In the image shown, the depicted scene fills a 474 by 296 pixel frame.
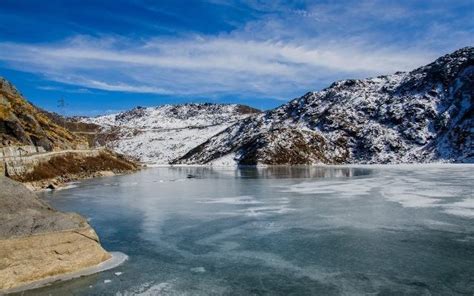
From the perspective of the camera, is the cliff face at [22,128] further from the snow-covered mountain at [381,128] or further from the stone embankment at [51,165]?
the snow-covered mountain at [381,128]

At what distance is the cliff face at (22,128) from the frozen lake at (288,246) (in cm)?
3868

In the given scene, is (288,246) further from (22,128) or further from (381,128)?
(381,128)

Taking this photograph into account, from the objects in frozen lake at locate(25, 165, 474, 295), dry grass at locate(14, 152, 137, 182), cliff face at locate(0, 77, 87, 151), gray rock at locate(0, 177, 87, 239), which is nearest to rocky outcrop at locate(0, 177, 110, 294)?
gray rock at locate(0, 177, 87, 239)

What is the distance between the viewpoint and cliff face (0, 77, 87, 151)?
71.4 meters

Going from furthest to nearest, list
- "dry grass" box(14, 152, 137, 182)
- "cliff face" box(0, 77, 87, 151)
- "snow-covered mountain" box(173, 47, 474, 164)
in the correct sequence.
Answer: "snow-covered mountain" box(173, 47, 474, 164), "cliff face" box(0, 77, 87, 151), "dry grass" box(14, 152, 137, 182)

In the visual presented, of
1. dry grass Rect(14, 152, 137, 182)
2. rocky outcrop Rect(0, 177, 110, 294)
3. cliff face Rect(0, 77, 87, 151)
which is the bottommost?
rocky outcrop Rect(0, 177, 110, 294)

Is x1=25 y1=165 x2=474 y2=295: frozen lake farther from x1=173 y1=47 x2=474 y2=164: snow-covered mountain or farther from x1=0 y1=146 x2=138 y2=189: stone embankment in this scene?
→ x1=173 y1=47 x2=474 y2=164: snow-covered mountain

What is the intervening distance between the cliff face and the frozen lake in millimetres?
38675

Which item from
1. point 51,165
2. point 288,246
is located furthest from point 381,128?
point 288,246

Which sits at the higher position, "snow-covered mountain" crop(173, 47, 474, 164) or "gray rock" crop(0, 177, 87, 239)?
"snow-covered mountain" crop(173, 47, 474, 164)

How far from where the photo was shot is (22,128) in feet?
251

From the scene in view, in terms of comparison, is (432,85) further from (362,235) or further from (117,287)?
(117,287)

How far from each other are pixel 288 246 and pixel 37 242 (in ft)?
37.3

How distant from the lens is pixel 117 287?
53.8 feet
